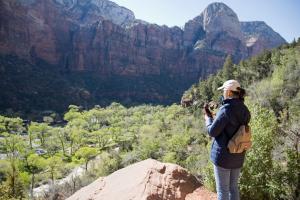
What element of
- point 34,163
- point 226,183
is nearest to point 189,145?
point 34,163

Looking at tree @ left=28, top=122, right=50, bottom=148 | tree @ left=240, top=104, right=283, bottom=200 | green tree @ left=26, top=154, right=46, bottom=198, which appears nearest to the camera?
tree @ left=240, top=104, right=283, bottom=200

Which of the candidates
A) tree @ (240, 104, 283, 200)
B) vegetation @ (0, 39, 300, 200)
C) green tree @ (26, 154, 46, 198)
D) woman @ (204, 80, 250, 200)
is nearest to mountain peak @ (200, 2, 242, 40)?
vegetation @ (0, 39, 300, 200)

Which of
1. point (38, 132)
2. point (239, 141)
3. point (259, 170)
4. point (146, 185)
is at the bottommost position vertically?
point (38, 132)

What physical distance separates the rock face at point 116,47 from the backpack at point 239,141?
112 m

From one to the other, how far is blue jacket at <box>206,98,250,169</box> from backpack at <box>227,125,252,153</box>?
0.06 metres

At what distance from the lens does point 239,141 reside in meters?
4.30

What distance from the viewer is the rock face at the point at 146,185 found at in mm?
5770

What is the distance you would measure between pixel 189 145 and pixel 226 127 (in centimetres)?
3587

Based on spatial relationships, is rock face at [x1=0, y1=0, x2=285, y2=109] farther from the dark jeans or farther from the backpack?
the backpack

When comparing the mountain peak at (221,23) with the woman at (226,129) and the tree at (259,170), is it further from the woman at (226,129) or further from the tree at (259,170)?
the woman at (226,129)

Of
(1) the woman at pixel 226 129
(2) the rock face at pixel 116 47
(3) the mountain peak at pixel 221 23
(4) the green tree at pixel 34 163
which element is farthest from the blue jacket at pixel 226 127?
(3) the mountain peak at pixel 221 23

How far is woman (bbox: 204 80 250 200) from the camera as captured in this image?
4.30 metres

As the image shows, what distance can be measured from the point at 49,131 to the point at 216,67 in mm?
119377

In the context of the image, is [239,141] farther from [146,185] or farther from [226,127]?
[146,185]
